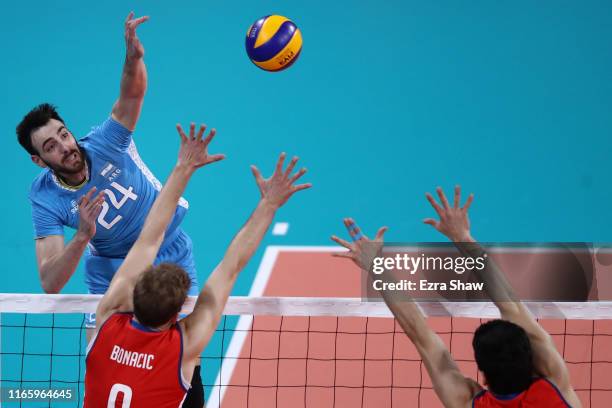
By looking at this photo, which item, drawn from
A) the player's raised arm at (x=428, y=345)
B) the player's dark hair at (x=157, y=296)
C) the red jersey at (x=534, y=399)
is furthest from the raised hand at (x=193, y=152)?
the red jersey at (x=534, y=399)

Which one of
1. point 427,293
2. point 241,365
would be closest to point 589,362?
point 427,293

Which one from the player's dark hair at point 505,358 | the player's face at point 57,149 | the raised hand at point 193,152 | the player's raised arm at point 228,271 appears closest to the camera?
the player's dark hair at point 505,358

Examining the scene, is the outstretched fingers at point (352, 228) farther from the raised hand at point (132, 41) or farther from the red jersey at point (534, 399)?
the raised hand at point (132, 41)

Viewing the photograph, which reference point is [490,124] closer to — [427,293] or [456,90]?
[456,90]

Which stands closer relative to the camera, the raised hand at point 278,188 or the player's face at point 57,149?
the raised hand at point 278,188

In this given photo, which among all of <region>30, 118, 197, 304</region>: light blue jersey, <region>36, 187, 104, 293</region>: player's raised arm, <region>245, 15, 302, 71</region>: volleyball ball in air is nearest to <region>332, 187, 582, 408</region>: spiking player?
<region>36, 187, 104, 293</region>: player's raised arm

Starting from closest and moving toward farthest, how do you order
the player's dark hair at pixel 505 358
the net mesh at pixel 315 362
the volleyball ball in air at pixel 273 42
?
the player's dark hair at pixel 505 358, the volleyball ball in air at pixel 273 42, the net mesh at pixel 315 362

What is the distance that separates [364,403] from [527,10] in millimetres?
8192

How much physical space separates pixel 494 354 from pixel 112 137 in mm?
3371

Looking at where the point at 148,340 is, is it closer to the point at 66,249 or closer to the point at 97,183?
the point at 66,249

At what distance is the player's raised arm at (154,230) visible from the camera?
391 centimetres

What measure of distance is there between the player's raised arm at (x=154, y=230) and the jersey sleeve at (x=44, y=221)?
4.90 feet

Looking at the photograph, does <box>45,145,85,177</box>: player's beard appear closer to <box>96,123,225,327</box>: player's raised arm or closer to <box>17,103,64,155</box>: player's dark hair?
<box>17,103,64,155</box>: player's dark hair

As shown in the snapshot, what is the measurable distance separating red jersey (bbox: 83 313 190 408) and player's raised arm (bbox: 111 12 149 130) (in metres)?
2.29
